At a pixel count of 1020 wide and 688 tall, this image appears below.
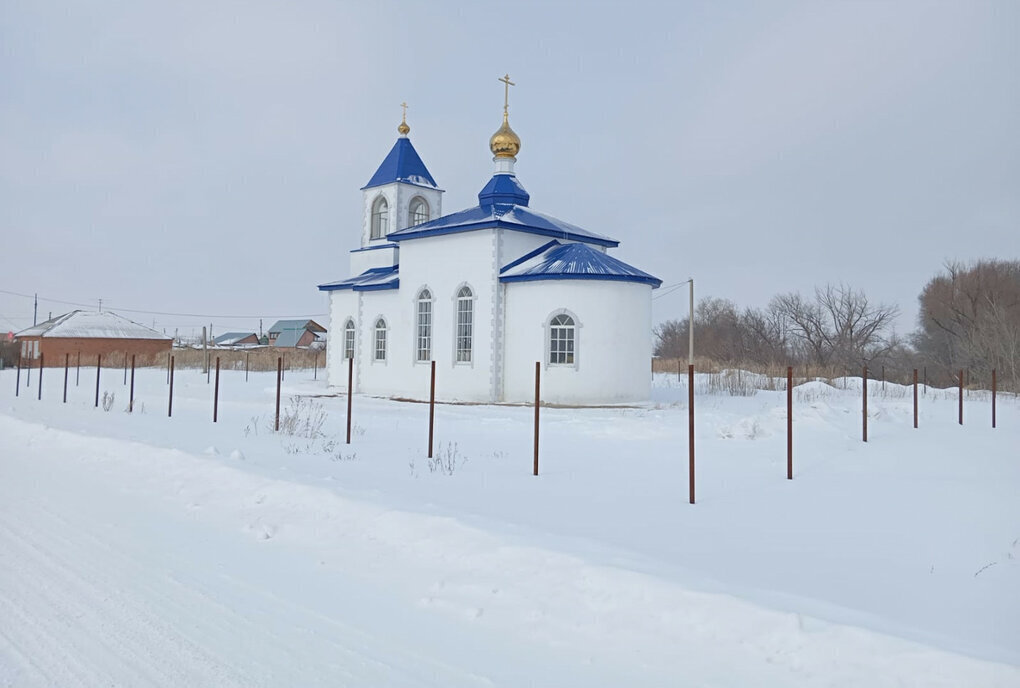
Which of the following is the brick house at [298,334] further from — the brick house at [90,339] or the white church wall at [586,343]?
the white church wall at [586,343]

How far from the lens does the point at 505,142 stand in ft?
80.5

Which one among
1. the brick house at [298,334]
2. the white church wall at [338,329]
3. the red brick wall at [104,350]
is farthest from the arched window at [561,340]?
the brick house at [298,334]

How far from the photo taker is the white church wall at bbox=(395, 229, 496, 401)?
21.2 metres

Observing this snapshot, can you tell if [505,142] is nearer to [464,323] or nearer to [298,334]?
[464,323]

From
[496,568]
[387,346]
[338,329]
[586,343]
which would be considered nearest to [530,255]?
[586,343]

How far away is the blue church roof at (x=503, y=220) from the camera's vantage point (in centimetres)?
2156

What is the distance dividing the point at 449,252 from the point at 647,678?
1906 cm

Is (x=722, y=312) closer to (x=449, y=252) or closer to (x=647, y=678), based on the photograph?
(x=449, y=252)

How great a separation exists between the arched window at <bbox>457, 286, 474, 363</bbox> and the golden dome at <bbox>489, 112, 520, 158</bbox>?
5362mm

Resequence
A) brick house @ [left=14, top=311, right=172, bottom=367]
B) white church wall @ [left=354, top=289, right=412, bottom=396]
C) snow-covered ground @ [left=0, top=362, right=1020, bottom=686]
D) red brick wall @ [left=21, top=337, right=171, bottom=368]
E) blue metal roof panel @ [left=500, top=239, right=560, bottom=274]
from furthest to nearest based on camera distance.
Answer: brick house @ [left=14, top=311, right=172, bottom=367] → red brick wall @ [left=21, top=337, right=171, bottom=368] → white church wall @ [left=354, top=289, right=412, bottom=396] → blue metal roof panel @ [left=500, top=239, right=560, bottom=274] → snow-covered ground @ [left=0, top=362, right=1020, bottom=686]

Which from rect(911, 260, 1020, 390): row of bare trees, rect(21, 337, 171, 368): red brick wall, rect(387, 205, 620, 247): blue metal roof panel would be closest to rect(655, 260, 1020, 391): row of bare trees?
rect(911, 260, 1020, 390): row of bare trees

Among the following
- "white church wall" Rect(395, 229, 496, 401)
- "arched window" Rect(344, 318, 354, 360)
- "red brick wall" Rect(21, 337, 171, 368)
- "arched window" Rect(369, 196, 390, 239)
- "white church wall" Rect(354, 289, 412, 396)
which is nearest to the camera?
"white church wall" Rect(395, 229, 496, 401)

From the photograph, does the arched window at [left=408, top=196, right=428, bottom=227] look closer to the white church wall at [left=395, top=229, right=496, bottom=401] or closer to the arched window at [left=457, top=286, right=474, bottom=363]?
Answer: the white church wall at [left=395, top=229, right=496, bottom=401]

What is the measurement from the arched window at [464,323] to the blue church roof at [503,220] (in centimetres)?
185
